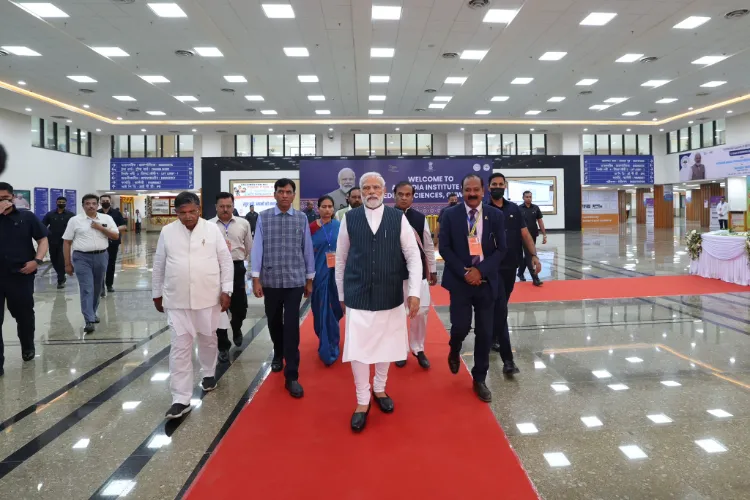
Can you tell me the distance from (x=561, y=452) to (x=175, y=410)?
6.78 feet

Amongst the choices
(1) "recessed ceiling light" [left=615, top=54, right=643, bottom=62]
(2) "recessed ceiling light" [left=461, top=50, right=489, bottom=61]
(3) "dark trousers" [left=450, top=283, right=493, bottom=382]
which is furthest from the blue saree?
(1) "recessed ceiling light" [left=615, top=54, right=643, bottom=62]

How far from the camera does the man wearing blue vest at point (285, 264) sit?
299cm

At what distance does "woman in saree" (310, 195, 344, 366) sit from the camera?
11.5 ft

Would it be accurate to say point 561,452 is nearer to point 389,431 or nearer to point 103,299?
point 389,431

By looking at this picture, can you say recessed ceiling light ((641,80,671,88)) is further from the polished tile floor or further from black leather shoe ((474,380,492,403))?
black leather shoe ((474,380,492,403))

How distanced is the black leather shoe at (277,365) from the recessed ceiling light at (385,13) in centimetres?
745

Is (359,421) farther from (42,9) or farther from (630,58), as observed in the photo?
(630,58)

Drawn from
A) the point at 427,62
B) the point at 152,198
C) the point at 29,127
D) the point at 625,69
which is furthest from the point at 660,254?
the point at 152,198

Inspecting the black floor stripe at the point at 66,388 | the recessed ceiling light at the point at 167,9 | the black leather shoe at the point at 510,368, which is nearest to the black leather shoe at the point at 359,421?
the black leather shoe at the point at 510,368

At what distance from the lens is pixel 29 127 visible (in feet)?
53.2

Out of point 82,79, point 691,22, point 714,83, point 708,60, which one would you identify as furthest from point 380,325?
point 714,83

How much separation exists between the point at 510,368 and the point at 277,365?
1.70m

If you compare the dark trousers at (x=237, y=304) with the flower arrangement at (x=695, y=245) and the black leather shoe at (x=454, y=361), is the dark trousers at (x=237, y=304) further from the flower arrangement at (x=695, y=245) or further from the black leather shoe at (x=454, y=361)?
the flower arrangement at (x=695, y=245)

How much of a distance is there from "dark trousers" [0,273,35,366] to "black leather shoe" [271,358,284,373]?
205 cm
